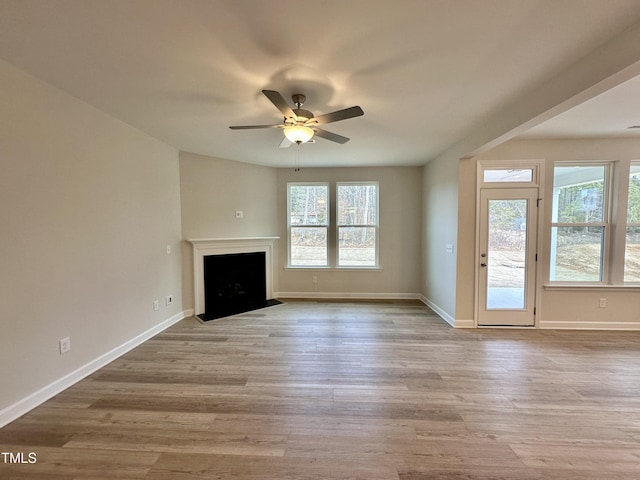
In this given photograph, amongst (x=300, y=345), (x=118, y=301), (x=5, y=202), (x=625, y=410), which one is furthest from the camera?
(x=300, y=345)

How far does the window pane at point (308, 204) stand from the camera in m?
5.20

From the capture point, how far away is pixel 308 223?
17.2 feet

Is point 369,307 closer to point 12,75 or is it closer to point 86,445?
point 86,445

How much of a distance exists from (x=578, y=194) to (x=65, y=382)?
6.14 metres

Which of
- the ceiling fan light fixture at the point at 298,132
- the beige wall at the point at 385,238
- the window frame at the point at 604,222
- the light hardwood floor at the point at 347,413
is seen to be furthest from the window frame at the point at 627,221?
the ceiling fan light fixture at the point at 298,132

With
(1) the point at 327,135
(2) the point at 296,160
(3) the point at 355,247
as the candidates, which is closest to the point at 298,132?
(1) the point at 327,135

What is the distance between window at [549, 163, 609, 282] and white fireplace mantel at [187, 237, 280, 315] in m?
4.31

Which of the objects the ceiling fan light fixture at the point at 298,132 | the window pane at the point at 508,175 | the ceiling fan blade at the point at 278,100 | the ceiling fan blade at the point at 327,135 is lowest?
the window pane at the point at 508,175

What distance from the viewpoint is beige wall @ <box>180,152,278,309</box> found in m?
4.09

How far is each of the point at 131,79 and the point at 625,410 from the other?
457cm

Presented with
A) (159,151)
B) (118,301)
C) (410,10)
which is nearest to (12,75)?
(159,151)

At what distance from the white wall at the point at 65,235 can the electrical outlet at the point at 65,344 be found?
0.04 metres

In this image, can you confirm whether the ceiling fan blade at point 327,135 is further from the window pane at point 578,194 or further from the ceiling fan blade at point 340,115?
the window pane at point 578,194

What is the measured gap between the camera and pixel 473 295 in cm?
368
